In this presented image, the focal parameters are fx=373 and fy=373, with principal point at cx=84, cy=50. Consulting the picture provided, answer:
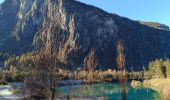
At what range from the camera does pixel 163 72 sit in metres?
157

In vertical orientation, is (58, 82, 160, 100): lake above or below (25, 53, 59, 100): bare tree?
below

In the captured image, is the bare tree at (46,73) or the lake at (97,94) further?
the lake at (97,94)

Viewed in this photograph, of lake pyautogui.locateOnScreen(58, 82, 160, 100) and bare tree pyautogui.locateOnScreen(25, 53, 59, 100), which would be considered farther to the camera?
lake pyautogui.locateOnScreen(58, 82, 160, 100)

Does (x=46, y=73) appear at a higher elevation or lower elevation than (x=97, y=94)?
higher

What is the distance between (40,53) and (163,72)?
14106 cm

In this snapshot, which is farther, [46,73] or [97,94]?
[97,94]

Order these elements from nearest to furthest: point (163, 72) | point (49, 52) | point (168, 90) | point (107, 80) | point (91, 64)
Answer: point (49, 52) → point (91, 64) → point (168, 90) → point (163, 72) → point (107, 80)

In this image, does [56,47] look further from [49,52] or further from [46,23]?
[46,23]

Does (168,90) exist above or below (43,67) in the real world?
below

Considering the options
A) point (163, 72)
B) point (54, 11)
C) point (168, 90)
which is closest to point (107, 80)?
point (163, 72)

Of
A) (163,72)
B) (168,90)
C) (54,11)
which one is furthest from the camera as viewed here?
(163,72)

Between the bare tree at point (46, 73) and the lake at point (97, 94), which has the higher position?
the bare tree at point (46, 73)

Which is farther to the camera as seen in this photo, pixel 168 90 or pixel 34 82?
pixel 168 90

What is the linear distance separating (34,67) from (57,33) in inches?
110
